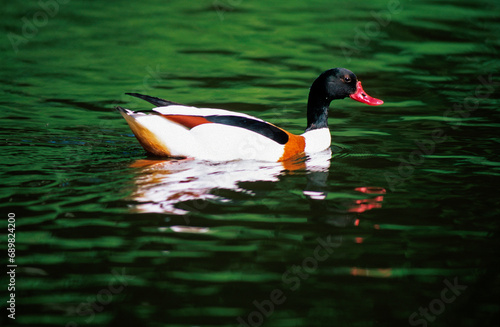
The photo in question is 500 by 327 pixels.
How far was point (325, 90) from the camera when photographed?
9.34 metres

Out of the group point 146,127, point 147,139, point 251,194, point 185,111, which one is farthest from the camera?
point 185,111

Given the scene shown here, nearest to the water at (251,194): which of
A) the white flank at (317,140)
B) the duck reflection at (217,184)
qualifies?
the duck reflection at (217,184)

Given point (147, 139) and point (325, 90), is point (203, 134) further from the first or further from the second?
point (325, 90)

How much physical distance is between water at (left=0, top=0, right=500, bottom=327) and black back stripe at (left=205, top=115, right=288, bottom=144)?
1.56ft

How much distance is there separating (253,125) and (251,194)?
5.36 ft

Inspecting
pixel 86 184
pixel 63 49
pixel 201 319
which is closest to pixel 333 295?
pixel 201 319

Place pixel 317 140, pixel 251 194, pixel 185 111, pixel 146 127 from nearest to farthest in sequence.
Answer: pixel 251 194, pixel 146 127, pixel 185 111, pixel 317 140

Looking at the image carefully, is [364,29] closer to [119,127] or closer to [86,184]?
[119,127]

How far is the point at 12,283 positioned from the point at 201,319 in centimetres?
133

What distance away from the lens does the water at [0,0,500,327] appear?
15.8 feet

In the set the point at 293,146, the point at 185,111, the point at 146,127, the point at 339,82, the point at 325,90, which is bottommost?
the point at 293,146

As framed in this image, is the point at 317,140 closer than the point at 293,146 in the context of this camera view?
No

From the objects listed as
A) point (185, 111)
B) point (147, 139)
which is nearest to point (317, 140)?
point (185, 111)

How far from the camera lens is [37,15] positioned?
16406 mm
